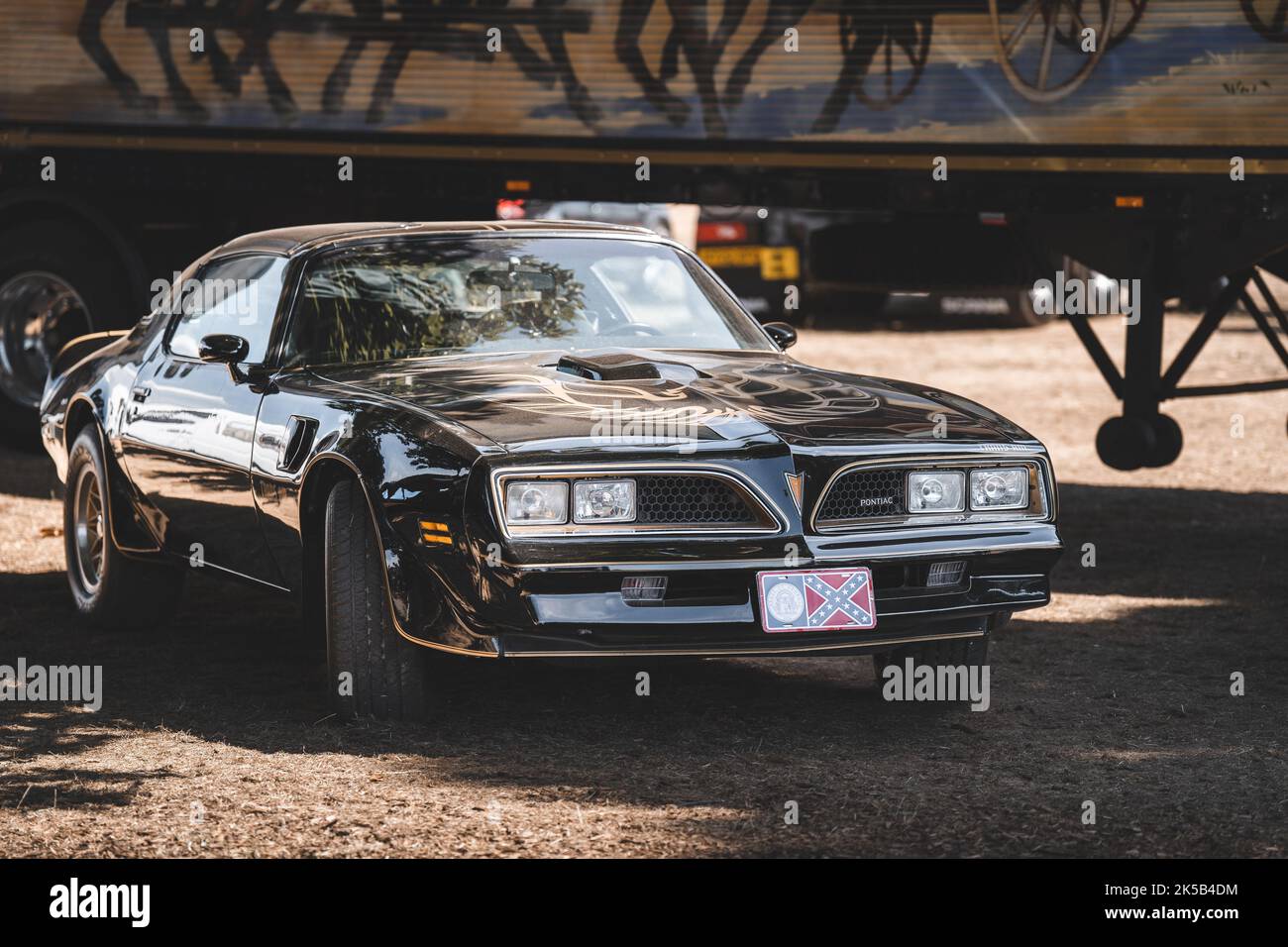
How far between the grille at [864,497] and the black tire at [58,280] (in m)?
7.59

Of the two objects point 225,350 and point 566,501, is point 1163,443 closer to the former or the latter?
point 225,350

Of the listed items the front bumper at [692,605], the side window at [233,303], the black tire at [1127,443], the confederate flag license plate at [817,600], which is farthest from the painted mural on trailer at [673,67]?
the confederate flag license plate at [817,600]

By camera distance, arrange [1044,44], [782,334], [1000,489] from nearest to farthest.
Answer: [1000,489]
[782,334]
[1044,44]

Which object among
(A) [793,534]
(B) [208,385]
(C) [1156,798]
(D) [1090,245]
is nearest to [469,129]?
(D) [1090,245]

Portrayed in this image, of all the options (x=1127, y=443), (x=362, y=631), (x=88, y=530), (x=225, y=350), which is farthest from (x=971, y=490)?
(x=1127, y=443)

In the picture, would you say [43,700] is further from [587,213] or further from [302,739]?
[587,213]

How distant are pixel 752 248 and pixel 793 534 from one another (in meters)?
16.7

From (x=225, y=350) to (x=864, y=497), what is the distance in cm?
221

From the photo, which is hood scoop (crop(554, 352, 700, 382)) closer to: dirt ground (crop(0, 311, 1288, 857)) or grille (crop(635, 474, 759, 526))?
grille (crop(635, 474, 759, 526))

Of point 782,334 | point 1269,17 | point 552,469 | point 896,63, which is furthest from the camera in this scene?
point 896,63

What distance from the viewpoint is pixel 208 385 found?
698 centimetres

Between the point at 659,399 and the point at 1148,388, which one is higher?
the point at 1148,388

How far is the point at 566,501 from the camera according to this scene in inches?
216

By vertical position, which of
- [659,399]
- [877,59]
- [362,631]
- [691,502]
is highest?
[877,59]
